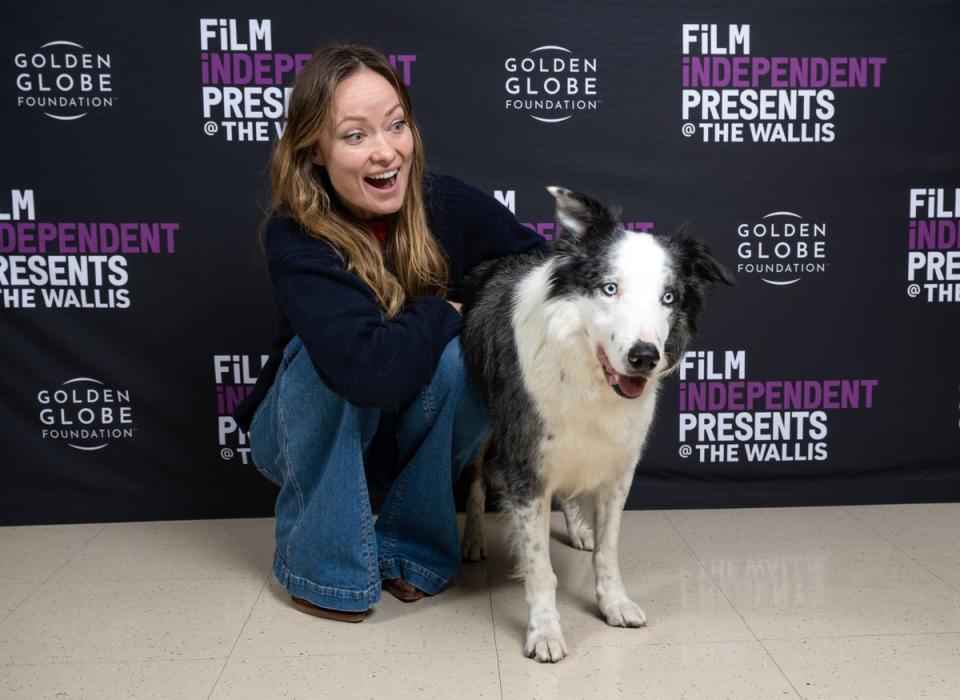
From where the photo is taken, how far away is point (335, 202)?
210 cm

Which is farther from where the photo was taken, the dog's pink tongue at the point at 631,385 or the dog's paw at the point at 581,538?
the dog's paw at the point at 581,538

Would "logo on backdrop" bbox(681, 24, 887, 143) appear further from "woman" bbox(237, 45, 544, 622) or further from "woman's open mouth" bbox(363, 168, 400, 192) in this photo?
"woman's open mouth" bbox(363, 168, 400, 192)

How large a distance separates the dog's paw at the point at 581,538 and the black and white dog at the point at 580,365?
0.40 meters

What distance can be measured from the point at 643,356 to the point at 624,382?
13 cm

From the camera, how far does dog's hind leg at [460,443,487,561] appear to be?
2463 millimetres

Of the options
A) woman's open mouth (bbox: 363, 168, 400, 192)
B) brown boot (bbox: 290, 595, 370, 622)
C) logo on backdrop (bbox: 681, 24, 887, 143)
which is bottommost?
brown boot (bbox: 290, 595, 370, 622)

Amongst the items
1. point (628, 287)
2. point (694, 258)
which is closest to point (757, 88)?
point (694, 258)

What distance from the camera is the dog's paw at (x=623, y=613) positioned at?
6.60 feet

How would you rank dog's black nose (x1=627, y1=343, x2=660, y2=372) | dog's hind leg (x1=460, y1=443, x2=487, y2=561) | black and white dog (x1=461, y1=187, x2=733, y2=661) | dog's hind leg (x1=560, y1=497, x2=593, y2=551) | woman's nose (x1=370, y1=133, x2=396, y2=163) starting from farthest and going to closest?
dog's hind leg (x1=560, y1=497, x2=593, y2=551) → dog's hind leg (x1=460, y1=443, x2=487, y2=561) → woman's nose (x1=370, y1=133, x2=396, y2=163) → black and white dog (x1=461, y1=187, x2=733, y2=661) → dog's black nose (x1=627, y1=343, x2=660, y2=372)

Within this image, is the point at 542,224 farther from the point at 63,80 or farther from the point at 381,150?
the point at 63,80

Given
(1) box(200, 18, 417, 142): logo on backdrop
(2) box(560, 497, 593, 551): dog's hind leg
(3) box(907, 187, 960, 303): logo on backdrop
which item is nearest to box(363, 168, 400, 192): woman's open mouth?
(1) box(200, 18, 417, 142): logo on backdrop

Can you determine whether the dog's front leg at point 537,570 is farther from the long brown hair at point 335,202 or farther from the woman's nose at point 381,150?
the woman's nose at point 381,150

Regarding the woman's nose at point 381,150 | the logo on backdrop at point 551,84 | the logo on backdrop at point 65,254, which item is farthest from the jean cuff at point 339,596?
the logo on backdrop at point 551,84

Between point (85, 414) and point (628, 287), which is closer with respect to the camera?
point (628, 287)
